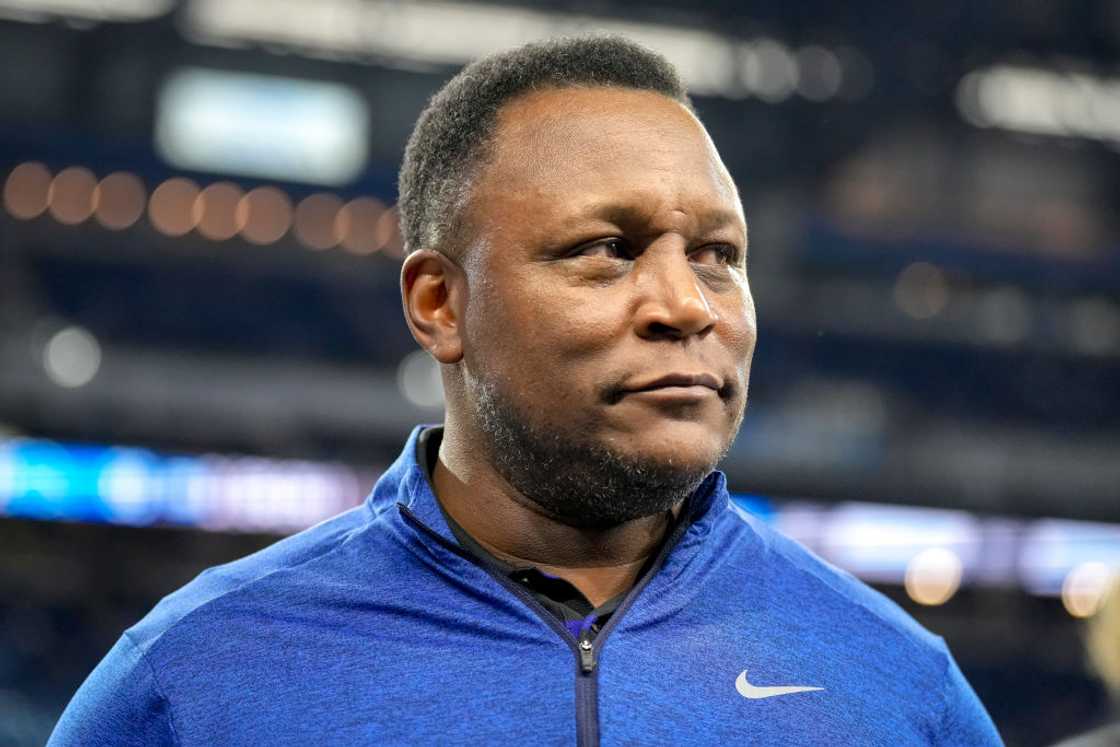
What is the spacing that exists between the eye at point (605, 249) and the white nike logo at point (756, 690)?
49cm

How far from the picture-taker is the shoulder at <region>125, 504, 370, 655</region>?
159cm

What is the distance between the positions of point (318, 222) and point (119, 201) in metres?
1.77

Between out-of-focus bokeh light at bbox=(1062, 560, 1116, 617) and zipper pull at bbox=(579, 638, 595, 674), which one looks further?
out-of-focus bokeh light at bbox=(1062, 560, 1116, 617)

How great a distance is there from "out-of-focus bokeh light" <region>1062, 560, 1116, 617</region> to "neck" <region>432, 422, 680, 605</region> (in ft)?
32.5

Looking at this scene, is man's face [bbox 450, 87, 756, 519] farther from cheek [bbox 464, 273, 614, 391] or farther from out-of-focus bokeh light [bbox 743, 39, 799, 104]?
out-of-focus bokeh light [bbox 743, 39, 799, 104]

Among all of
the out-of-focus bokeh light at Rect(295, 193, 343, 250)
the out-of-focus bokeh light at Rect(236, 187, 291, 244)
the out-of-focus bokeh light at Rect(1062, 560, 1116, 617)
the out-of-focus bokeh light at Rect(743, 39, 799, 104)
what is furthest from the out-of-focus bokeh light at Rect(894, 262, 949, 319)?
the out-of-focus bokeh light at Rect(236, 187, 291, 244)

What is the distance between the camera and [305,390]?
13281mm

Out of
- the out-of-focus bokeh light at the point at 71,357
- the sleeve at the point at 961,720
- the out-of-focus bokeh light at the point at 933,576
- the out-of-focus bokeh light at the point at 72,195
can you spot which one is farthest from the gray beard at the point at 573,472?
the out-of-focus bokeh light at the point at 72,195

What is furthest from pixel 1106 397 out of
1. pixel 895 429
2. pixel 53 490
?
pixel 53 490

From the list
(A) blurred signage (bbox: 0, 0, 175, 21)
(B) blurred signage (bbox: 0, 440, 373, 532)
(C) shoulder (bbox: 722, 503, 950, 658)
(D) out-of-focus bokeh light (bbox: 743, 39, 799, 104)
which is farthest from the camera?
(D) out-of-focus bokeh light (bbox: 743, 39, 799, 104)

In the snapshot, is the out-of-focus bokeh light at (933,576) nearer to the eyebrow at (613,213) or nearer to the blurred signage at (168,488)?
the blurred signage at (168,488)

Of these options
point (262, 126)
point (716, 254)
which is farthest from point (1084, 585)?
point (716, 254)

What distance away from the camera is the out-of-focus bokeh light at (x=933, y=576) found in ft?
36.1

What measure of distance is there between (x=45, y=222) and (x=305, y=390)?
2765mm
